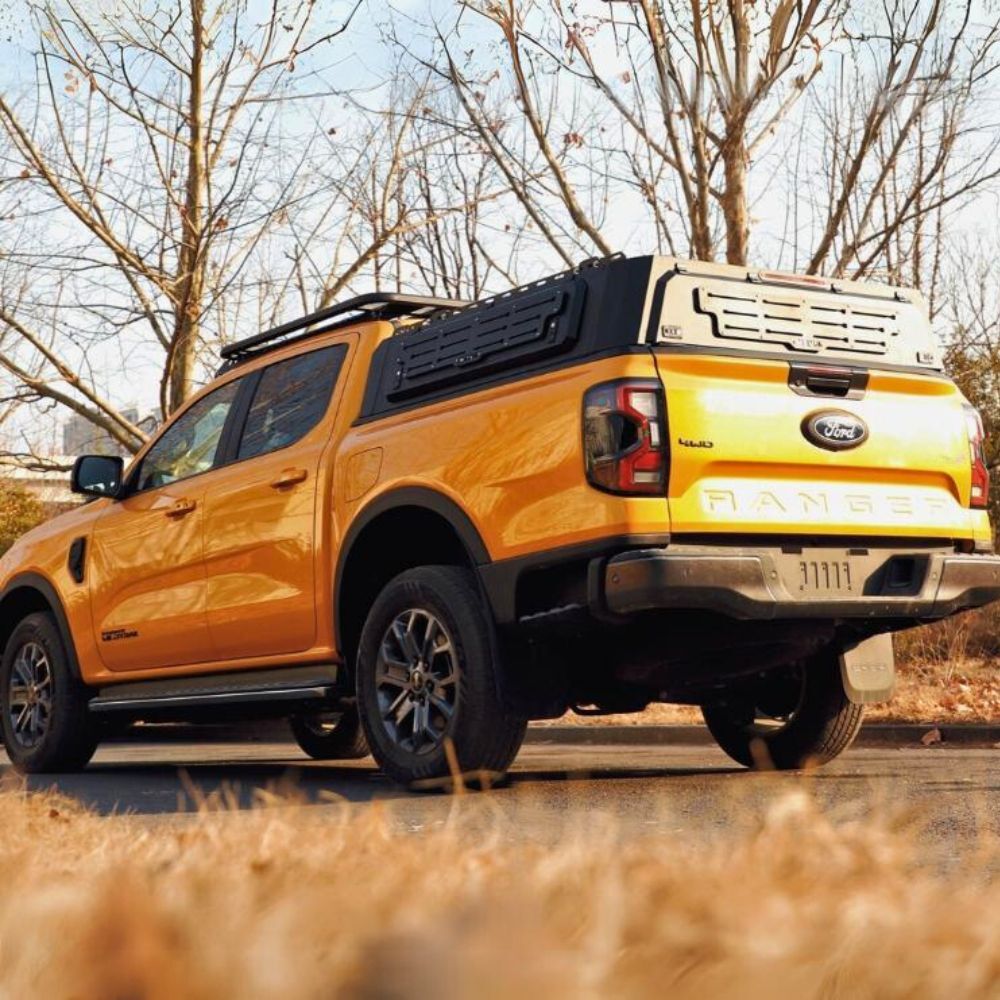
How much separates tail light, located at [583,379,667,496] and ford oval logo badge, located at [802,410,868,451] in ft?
2.26

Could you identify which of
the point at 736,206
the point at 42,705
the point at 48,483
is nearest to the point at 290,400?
the point at 42,705

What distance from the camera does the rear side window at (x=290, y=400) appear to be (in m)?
7.64

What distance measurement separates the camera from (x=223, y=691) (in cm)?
785

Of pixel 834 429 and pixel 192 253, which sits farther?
pixel 192 253

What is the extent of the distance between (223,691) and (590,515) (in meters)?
2.71

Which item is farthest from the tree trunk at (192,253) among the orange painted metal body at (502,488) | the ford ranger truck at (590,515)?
the ford ranger truck at (590,515)

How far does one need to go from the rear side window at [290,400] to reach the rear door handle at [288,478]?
0.74ft

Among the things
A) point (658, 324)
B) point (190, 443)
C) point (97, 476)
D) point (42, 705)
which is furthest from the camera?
point (42, 705)

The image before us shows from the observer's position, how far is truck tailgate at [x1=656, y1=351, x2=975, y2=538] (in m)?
5.99

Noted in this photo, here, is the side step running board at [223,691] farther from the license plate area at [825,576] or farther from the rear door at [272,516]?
the license plate area at [825,576]

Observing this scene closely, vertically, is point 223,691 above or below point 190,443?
below

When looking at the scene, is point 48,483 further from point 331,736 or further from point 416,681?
point 416,681

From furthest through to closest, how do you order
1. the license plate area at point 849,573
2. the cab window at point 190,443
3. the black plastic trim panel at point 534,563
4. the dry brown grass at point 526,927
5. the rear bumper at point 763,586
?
the cab window at point 190,443 < the license plate area at point 849,573 < the black plastic trim panel at point 534,563 < the rear bumper at point 763,586 < the dry brown grass at point 526,927

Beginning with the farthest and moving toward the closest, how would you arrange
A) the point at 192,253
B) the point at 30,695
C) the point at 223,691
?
the point at 192,253
the point at 30,695
the point at 223,691
